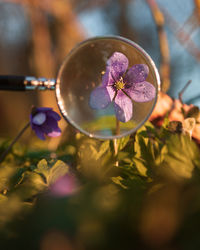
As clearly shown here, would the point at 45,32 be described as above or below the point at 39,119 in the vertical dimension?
above

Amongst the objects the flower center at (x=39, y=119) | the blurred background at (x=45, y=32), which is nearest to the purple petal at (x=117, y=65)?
the flower center at (x=39, y=119)

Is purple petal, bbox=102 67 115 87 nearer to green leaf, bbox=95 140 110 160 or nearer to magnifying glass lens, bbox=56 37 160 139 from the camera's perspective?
magnifying glass lens, bbox=56 37 160 139

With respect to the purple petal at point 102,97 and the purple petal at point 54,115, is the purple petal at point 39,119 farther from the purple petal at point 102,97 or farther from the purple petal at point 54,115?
the purple petal at point 102,97

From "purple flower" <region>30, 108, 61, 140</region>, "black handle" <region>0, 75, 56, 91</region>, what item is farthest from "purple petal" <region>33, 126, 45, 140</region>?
"black handle" <region>0, 75, 56, 91</region>

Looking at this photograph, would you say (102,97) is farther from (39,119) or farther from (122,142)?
(39,119)

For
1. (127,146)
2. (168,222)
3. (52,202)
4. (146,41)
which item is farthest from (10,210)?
(146,41)

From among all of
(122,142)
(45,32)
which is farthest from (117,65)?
(45,32)

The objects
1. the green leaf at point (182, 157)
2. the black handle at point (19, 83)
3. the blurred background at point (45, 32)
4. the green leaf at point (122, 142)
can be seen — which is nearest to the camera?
the green leaf at point (182, 157)

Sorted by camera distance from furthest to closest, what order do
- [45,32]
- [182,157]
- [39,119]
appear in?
[45,32] < [39,119] < [182,157]
